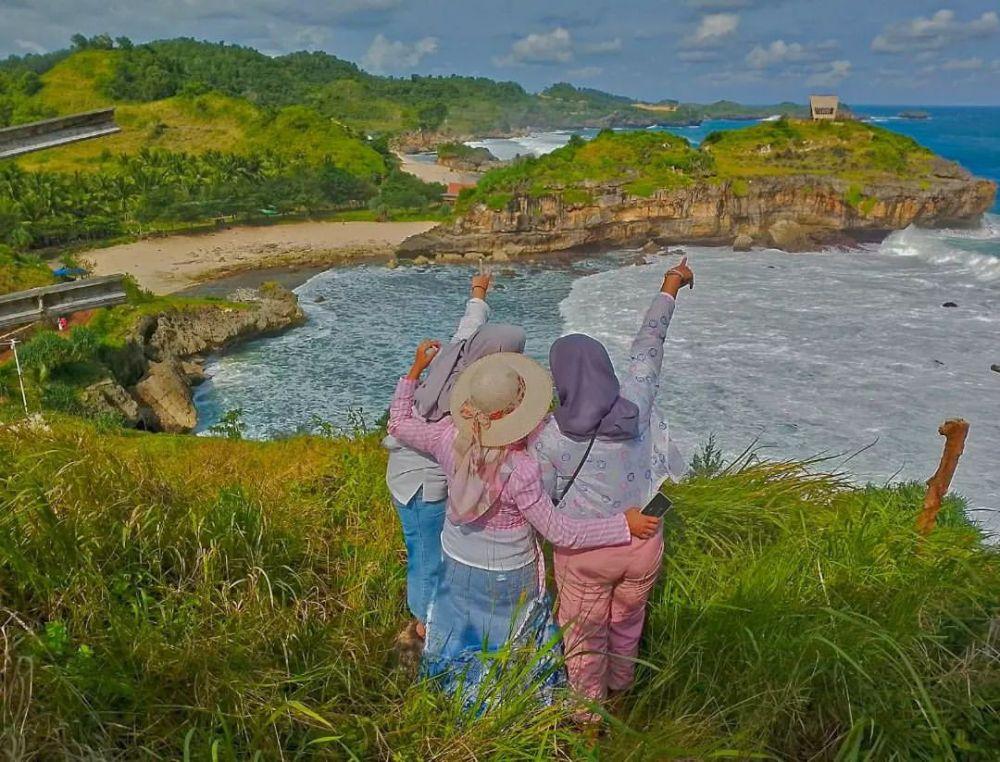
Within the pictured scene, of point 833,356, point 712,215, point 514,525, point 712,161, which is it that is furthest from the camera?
point 712,161

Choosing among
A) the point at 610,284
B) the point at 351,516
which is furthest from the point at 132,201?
the point at 351,516

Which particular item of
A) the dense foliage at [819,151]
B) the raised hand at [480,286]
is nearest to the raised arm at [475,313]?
the raised hand at [480,286]

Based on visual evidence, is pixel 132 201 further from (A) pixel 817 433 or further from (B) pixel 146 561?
(B) pixel 146 561

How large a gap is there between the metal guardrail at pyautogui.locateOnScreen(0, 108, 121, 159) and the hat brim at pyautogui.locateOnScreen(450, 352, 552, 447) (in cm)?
189

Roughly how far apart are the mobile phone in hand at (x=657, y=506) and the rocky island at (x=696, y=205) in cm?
3341

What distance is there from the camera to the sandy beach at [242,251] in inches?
1270

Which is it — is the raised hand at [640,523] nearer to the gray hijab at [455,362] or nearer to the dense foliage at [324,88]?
the gray hijab at [455,362]

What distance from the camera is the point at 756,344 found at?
19188 mm

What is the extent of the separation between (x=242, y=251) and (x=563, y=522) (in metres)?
38.1

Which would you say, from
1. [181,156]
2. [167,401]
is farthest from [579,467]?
[181,156]

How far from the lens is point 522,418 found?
2.06 metres

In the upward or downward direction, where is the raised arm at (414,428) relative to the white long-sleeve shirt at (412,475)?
upward

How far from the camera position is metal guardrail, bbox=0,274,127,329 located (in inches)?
120

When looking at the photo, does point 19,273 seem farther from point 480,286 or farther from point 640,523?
point 640,523
